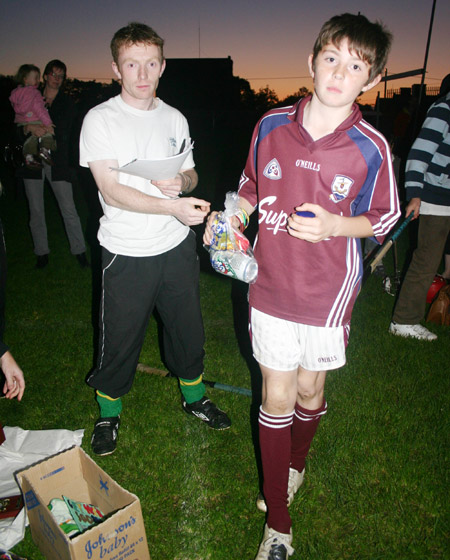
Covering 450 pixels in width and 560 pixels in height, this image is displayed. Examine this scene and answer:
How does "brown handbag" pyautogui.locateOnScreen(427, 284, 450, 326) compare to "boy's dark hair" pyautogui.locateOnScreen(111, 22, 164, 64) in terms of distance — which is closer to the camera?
"boy's dark hair" pyautogui.locateOnScreen(111, 22, 164, 64)

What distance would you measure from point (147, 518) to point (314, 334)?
1.61 m

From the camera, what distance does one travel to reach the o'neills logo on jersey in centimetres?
219

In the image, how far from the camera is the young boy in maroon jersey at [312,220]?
2.06m

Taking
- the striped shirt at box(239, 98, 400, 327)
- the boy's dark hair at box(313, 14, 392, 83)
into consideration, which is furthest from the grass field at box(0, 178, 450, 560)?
the boy's dark hair at box(313, 14, 392, 83)

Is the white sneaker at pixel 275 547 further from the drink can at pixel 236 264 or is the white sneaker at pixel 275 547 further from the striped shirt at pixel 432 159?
the striped shirt at pixel 432 159

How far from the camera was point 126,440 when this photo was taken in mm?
3504

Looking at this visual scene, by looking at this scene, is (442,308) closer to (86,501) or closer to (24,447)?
(86,501)

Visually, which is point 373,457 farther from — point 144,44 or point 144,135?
point 144,44

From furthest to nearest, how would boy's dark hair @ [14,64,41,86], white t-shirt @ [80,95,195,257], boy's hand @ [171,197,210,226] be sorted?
1. boy's dark hair @ [14,64,41,86]
2. white t-shirt @ [80,95,195,257]
3. boy's hand @ [171,197,210,226]

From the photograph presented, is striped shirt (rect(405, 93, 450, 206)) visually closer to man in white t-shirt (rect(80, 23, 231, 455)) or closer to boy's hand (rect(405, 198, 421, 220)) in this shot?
boy's hand (rect(405, 198, 421, 220))

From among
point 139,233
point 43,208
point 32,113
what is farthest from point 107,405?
point 32,113

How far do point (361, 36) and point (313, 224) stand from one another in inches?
33.8

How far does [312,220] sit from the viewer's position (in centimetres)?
201

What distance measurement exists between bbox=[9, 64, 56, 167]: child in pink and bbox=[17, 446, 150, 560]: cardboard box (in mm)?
5083
